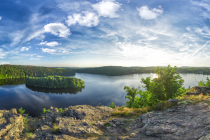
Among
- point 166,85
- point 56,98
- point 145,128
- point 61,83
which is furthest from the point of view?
point 61,83

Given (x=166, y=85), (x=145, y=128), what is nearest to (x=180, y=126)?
(x=145, y=128)

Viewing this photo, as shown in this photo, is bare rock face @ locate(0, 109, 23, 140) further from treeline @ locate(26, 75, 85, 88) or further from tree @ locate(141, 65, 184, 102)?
treeline @ locate(26, 75, 85, 88)

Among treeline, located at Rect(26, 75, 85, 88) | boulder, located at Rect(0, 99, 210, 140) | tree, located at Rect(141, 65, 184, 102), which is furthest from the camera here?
treeline, located at Rect(26, 75, 85, 88)

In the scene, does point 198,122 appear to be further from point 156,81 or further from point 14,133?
point 14,133

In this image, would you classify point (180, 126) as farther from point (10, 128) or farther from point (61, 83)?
point (61, 83)

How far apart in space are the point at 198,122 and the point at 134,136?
4.25m

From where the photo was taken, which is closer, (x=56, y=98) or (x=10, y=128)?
(x=10, y=128)

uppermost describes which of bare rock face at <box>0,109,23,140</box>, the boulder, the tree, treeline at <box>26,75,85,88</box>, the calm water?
the tree

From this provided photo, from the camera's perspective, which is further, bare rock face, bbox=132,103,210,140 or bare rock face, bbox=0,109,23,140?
bare rock face, bbox=0,109,23,140

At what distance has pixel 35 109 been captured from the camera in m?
49.2

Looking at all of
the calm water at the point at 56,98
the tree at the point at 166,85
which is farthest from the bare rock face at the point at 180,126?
the calm water at the point at 56,98

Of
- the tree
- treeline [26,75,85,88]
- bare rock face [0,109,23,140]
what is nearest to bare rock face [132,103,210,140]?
the tree

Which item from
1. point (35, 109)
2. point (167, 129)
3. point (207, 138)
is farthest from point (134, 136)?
point (35, 109)

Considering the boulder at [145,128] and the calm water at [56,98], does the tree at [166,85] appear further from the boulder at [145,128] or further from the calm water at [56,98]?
the calm water at [56,98]
